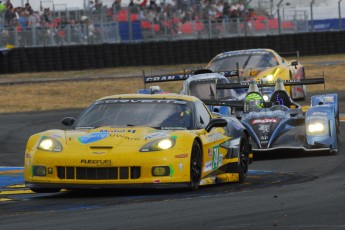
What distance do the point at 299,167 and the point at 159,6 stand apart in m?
23.1

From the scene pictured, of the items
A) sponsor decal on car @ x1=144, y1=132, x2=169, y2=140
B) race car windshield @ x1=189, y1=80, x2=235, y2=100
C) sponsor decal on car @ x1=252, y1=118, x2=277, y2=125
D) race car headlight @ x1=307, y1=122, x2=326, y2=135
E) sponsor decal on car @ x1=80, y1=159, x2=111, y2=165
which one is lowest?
race car headlight @ x1=307, y1=122, x2=326, y2=135

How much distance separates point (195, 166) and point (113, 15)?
2497 cm

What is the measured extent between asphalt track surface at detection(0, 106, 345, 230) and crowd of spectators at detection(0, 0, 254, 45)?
70.5ft

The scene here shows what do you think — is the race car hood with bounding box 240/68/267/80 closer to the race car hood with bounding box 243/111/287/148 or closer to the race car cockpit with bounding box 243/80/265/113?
the race car cockpit with bounding box 243/80/265/113

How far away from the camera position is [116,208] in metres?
8.44

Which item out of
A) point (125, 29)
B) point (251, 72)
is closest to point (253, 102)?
point (251, 72)

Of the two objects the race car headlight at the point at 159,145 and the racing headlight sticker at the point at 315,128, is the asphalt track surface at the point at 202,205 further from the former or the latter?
the racing headlight sticker at the point at 315,128

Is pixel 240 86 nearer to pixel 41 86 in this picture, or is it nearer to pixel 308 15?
pixel 41 86

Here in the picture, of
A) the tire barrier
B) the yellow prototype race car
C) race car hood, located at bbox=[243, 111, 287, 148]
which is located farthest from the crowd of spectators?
the yellow prototype race car

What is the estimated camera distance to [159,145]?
984 cm

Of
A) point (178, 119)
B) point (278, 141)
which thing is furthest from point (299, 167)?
point (178, 119)

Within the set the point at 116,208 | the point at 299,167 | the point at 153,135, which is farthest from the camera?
the point at 299,167

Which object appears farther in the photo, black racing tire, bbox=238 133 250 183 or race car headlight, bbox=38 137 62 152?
black racing tire, bbox=238 133 250 183

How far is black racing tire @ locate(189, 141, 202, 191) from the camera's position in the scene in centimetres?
995
